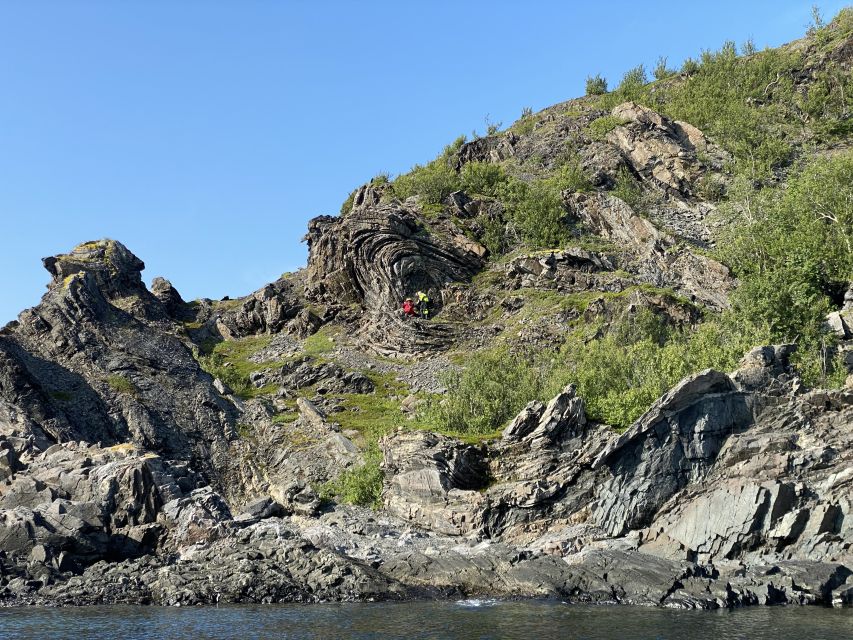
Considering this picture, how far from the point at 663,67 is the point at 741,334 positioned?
115006 mm

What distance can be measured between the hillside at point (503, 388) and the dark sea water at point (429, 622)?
2920 mm

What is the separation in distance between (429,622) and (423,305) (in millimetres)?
69628

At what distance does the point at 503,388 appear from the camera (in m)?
76.4

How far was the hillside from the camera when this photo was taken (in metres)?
48.9

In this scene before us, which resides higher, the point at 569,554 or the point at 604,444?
the point at 604,444

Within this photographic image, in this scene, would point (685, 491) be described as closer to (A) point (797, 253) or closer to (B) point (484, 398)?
(B) point (484, 398)

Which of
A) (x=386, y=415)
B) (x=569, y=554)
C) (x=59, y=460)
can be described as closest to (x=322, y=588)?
(x=569, y=554)

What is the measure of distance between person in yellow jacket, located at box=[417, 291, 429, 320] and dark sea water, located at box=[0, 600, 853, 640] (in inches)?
2506

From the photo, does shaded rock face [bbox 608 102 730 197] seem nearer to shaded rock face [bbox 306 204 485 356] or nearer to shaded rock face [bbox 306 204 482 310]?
shaded rock face [bbox 306 204 485 356]

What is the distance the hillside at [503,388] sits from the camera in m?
48.9

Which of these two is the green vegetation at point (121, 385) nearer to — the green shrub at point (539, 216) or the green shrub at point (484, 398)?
the green shrub at point (484, 398)

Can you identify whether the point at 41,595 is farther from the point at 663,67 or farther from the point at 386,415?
the point at 663,67

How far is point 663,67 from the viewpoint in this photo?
16825 cm

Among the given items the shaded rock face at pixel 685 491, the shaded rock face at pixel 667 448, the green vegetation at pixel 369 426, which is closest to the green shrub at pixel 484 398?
the green vegetation at pixel 369 426
